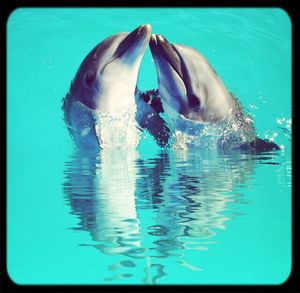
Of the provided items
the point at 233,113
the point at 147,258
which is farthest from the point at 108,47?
the point at 147,258

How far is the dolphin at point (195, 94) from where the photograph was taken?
695 cm

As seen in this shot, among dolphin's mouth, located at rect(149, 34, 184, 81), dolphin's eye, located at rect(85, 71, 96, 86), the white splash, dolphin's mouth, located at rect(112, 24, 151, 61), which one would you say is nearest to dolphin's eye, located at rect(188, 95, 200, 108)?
dolphin's mouth, located at rect(149, 34, 184, 81)

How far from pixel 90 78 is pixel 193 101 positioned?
4.87 feet

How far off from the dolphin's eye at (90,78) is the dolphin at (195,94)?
92 cm

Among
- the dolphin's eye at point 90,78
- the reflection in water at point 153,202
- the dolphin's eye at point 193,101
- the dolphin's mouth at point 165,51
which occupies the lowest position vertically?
the reflection in water at point 153,202

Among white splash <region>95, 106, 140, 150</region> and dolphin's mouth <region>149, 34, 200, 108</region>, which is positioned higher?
dolphin's mouth <region>149, 34, 200, 108</region>

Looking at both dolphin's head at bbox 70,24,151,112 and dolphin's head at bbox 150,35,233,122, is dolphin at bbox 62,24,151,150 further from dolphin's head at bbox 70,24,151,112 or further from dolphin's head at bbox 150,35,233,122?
dolphin's head at bbox 150,35,233,122

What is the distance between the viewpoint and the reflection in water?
13.8ft

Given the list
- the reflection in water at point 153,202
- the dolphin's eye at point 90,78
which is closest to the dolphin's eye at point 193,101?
the reflection in water at point 153,202

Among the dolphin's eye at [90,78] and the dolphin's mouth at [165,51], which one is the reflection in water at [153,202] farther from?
the dolphin's mouth at [165,51]

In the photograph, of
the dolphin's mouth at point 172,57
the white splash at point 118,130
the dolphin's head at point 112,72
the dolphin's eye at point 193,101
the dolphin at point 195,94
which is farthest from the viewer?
the white splash at point 118,130

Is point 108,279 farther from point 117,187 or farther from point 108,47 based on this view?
point 108,47

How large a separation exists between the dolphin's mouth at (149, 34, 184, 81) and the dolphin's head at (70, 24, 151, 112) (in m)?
0.20

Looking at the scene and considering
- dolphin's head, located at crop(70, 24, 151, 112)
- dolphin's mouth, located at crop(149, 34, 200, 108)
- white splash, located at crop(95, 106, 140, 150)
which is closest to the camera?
dolphin's head, located at crop(70, 24, 151, 112)
